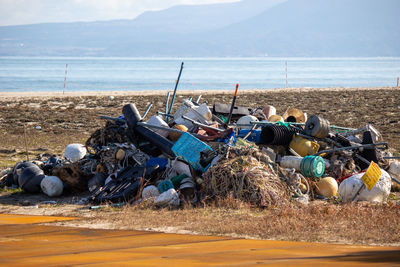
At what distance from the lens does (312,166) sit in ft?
30.6

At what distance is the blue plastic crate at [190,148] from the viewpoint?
9.67m

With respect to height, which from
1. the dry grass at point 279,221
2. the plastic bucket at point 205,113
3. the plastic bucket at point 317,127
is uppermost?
the plastic bucket at point 205,113

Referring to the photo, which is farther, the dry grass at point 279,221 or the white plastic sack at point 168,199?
the white plastic sack at point 168,199

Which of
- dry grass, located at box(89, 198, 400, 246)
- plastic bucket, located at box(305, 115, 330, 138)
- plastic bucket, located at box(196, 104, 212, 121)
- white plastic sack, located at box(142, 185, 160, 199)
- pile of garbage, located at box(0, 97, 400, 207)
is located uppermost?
plastic bucket, located at box(196, 104, 212, 121)

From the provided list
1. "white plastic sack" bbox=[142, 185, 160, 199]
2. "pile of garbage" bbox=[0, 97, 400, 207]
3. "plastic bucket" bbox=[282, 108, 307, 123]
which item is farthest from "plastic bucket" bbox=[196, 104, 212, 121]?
"white plastic sack" bbox=[142, 185, 160, 199]

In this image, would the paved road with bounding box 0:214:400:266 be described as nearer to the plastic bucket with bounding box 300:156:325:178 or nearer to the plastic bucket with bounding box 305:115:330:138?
the plastic bucket with bounding box 300:156:325:178

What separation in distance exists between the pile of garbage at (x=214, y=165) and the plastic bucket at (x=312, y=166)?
0.05 ft

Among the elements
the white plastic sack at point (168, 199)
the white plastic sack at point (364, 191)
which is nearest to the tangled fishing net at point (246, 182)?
the white plastic sack at point (168, 199)

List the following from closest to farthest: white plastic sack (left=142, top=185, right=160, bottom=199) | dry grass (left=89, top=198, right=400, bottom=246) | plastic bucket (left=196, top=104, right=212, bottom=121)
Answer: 1. dry grass (left=89, top=198, right=400, bottom=246)
2. white plastic sack (left=142, top=185, right=160, bottom=199)
3. plastic bucket (left=196, top=104, right=212, bottom=121)

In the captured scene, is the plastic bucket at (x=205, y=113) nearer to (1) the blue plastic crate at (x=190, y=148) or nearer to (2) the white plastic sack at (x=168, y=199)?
(1) the blue plastic crate at (x=190, y=148)

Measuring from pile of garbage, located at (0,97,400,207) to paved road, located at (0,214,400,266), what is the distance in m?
1.85

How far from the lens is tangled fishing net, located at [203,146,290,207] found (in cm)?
870

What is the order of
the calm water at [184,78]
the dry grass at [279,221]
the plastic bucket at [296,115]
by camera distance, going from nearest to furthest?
the dry grass at [279,221] < the plastic bucket at [296,115] < the calm water at [184,78]

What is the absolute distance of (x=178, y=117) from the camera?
475 inches
